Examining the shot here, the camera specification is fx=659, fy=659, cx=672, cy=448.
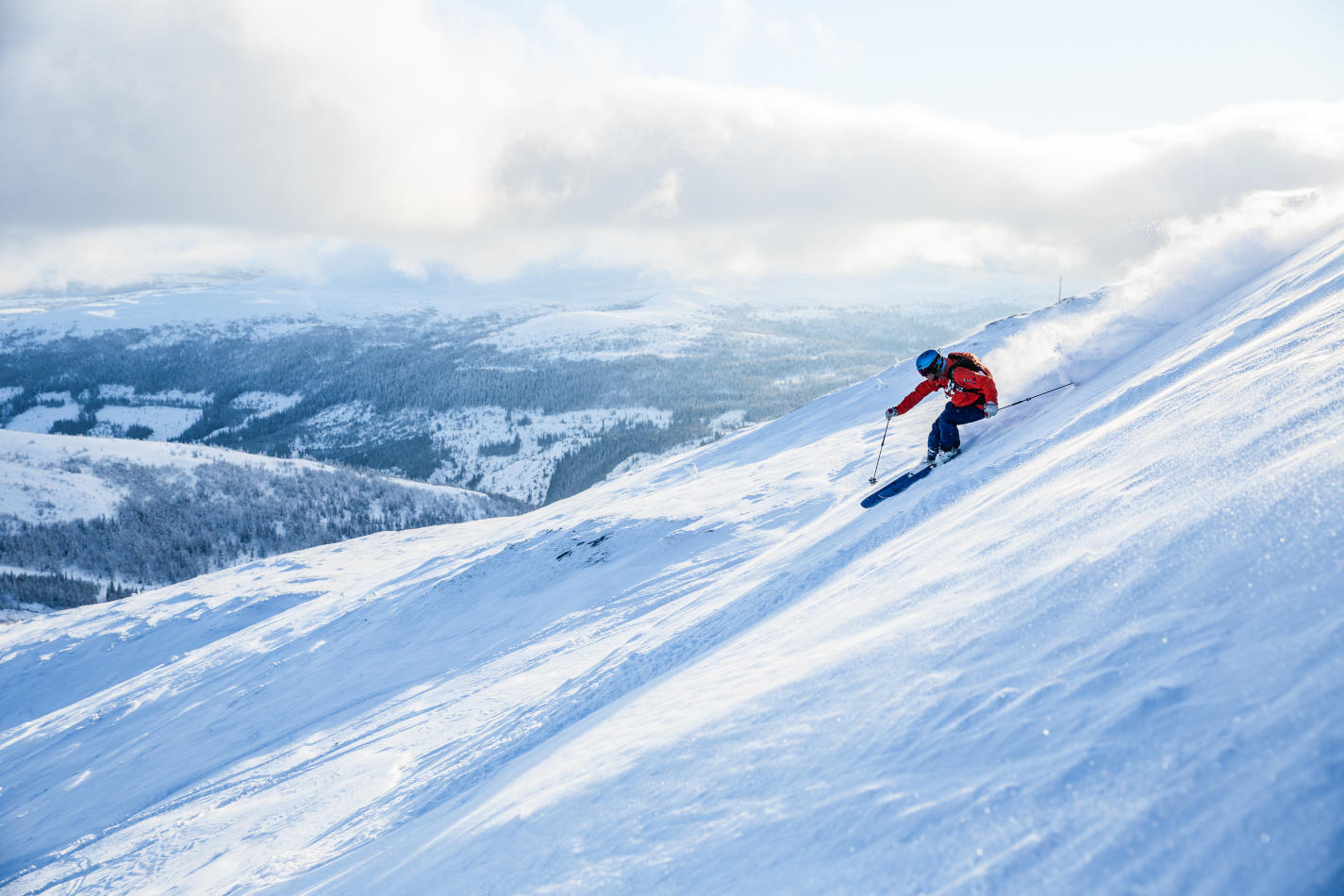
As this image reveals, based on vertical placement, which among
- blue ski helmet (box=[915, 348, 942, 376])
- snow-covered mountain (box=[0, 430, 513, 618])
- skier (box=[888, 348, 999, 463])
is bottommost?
snow-covered mountain (box=[0, 430, 513, 618])

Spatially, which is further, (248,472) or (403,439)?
(403,439)

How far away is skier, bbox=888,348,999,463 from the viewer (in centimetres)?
1111

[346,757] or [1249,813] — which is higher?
[1249,813]

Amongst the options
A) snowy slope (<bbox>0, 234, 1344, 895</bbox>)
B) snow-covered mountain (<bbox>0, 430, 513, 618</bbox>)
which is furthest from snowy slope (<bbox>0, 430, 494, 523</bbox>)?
snowy slope (<bbox>0, 234, 1344, 895</bbox>)

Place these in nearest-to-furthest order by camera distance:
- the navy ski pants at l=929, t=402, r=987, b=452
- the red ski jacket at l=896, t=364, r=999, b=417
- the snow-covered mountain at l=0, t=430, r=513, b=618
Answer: the red ski jacket at l=896, t=364, r=999, b=417
the navy ski pants at l=929, t=402, r=987, b=452
the snow-covered mountain at l=0, t=430, r=513, b=618

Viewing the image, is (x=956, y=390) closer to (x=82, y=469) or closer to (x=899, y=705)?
(x=899, y=705)

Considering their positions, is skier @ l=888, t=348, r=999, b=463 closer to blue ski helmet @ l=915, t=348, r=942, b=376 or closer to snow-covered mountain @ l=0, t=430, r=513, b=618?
blue ski helmet @ l=915, t=348, r=942, b=376

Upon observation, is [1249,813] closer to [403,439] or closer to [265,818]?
[265,818]

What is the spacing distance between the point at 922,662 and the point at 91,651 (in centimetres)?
2645

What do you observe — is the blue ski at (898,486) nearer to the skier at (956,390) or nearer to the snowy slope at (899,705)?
the skier at (956,390)

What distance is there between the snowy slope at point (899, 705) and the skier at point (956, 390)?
2.60 feet

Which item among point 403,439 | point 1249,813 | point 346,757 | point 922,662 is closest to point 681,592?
point 346,757

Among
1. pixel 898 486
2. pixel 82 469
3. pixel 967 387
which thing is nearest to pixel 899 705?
pixel 898 486

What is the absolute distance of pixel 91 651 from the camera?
20.8 meters
